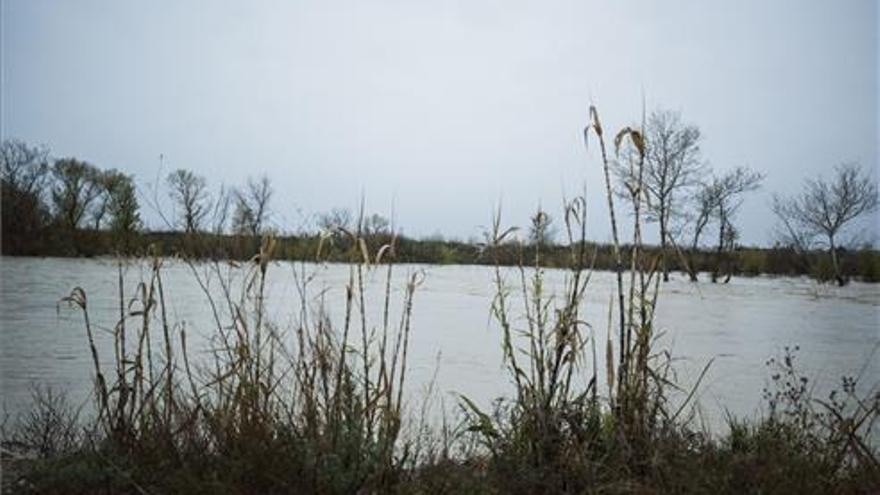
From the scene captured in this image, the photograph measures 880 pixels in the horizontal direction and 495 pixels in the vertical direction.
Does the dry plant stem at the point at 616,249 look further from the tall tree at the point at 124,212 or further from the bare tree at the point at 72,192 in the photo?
the bare tree at the point at 72,192

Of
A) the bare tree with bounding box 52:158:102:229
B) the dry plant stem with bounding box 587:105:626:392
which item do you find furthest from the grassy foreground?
the bare tree with bounding box 52:158:102:229

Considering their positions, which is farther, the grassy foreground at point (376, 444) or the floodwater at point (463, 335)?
the floodwater at point (463, 335)

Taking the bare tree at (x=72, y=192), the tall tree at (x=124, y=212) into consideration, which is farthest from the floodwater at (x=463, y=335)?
the bare tree at (x=72, y=192)

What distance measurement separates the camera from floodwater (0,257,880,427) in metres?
5.21

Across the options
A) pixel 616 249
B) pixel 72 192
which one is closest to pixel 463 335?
pixel 616 249

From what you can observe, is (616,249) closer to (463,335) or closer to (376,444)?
(376,444)

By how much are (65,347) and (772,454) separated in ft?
21.9

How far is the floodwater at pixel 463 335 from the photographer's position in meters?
5.21

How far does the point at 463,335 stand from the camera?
874cm

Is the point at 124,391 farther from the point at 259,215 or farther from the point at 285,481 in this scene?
the point at 259,215

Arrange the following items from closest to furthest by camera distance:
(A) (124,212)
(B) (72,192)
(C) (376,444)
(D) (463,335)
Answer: (C) (376,444) < (A) (124,212) < (D) (463,335) < (B) (72,192)

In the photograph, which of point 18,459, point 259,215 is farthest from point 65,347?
point 259,215

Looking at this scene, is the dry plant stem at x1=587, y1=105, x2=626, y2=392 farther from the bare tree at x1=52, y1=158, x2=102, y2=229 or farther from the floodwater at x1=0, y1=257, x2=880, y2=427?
the bare tree at x1=52, y1=158, x2=102, y2=229

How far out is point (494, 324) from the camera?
33.2 ft
